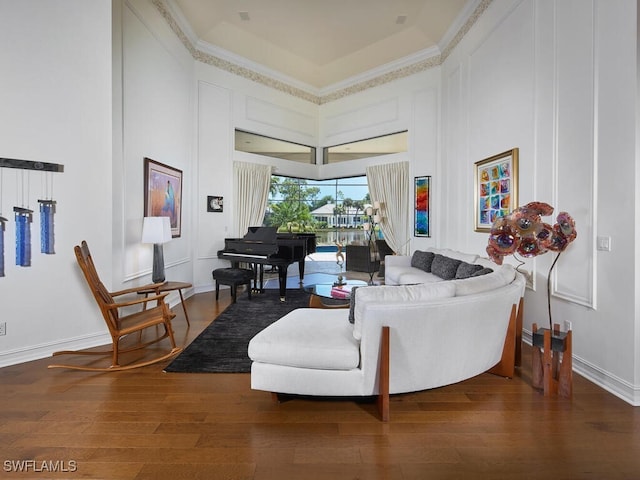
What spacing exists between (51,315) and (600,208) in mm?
5036

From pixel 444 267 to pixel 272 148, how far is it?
4704mm

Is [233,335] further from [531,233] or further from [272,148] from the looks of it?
[272,148]

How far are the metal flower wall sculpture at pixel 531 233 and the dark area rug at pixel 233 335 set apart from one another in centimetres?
243

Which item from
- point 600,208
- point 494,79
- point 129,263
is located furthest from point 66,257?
point 494,79

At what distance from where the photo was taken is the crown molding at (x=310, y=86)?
531 cm

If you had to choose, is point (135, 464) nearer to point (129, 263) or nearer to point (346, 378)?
point (346, 378)

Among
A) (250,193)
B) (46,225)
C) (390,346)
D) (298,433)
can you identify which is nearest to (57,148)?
(46,225)

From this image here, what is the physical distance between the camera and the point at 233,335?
398cm

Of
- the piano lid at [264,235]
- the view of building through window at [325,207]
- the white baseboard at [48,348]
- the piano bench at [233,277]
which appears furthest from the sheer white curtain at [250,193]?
the white baseboard at [48,348]

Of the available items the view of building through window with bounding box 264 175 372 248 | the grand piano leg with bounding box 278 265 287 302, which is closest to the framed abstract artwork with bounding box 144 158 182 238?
the grand piano leg with bounding box 278 265 287 302

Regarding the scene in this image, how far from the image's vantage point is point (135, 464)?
1.87m

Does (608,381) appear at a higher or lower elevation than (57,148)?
lower

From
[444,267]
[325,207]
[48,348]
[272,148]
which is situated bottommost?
[48,348]

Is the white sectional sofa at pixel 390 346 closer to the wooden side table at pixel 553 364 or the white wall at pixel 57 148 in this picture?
the wooden side table at pixel 553 364
